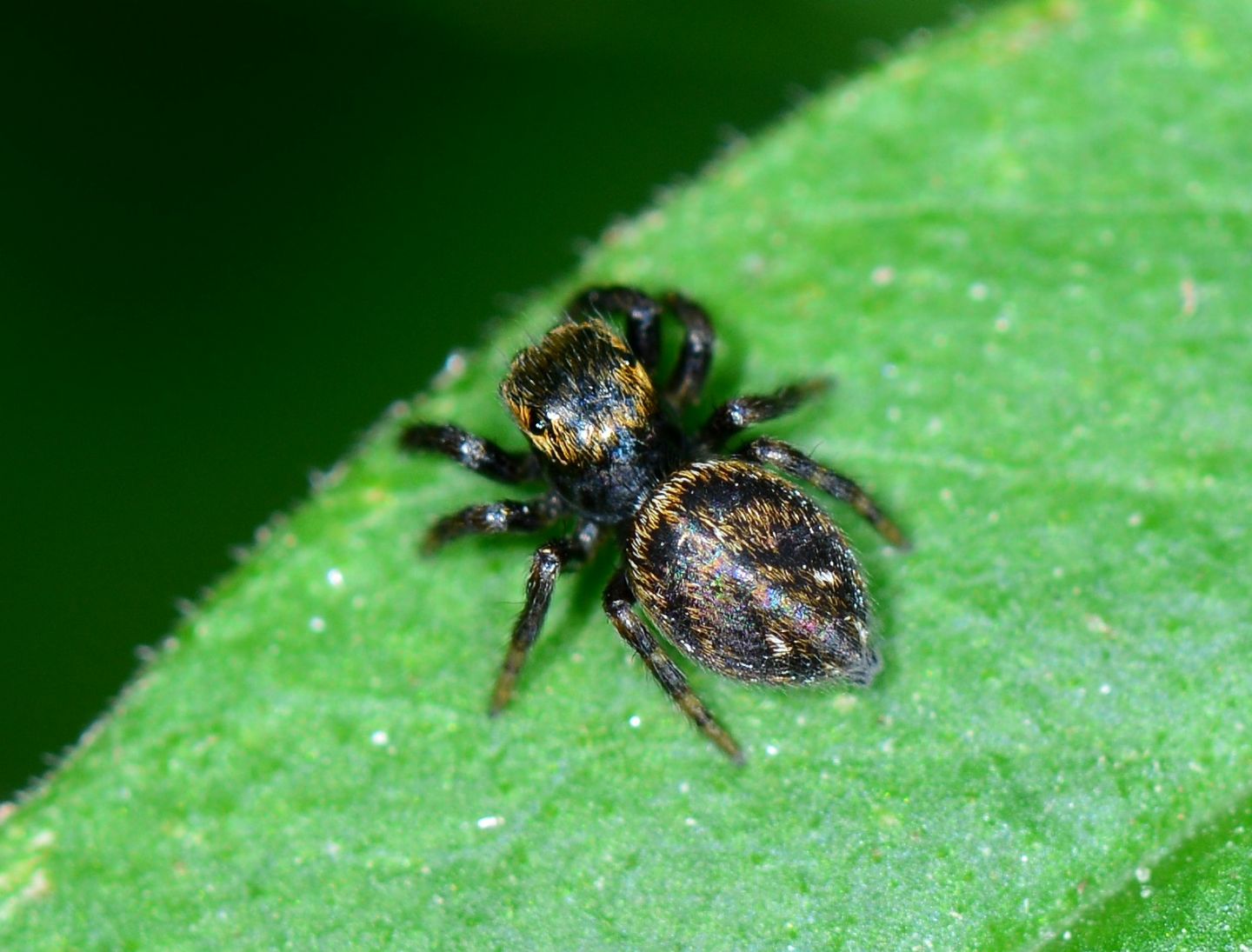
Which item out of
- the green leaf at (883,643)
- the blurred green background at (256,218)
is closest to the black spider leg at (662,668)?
the green leaf at (883,643)

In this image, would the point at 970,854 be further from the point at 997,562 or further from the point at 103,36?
the point at 103,36

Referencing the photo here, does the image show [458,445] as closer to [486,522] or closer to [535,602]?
[486,522]

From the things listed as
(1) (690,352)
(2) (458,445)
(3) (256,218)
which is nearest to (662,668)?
(2) (458,445)

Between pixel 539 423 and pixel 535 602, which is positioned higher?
pixel 539 423

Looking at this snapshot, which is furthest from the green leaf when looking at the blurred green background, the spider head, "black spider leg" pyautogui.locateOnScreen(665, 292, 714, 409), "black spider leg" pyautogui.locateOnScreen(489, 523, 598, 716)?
the blurred green background

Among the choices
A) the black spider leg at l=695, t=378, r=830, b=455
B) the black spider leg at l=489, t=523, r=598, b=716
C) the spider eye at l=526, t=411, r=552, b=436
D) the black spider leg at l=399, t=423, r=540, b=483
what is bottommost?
the black spider leg at l=489, t=523, r=598, b=716

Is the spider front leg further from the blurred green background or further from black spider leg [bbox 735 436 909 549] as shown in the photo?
the blurred green background
